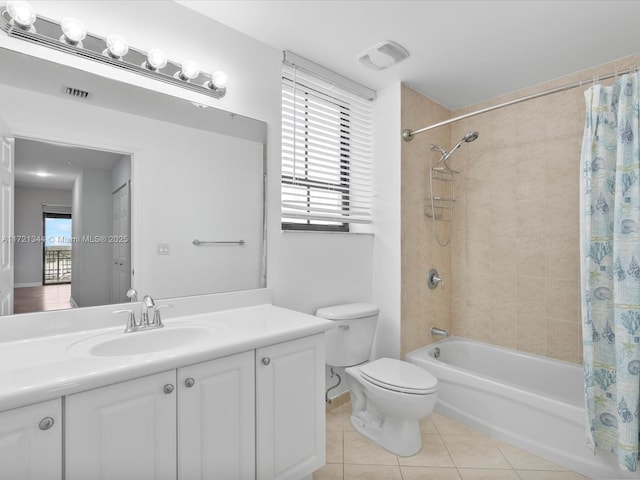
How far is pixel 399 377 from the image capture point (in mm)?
1875

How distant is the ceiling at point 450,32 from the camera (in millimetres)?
1650

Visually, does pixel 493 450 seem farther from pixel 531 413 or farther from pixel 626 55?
pixel 626 55

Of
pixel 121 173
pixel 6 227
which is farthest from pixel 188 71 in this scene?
pixel 6 227

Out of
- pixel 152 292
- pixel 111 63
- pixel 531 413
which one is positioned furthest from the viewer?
pixel 531 413

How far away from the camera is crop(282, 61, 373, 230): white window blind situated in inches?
82.0

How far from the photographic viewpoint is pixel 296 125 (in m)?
2.11

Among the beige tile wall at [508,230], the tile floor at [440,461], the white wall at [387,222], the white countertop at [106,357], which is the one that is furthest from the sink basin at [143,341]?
the beige tile wall at [508,230]

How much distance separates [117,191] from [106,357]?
0.74 m

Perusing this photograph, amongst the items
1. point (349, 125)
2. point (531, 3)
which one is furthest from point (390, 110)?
point (531, 3)

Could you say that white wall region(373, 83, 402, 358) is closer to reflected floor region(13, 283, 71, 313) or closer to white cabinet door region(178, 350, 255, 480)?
white cabinet door region(178, 350, 255, 480)

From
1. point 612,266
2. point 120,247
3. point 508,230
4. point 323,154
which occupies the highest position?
point 323,154

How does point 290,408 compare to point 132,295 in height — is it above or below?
below

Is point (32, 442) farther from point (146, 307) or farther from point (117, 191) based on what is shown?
point (117, 191)

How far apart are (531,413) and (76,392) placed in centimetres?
217
